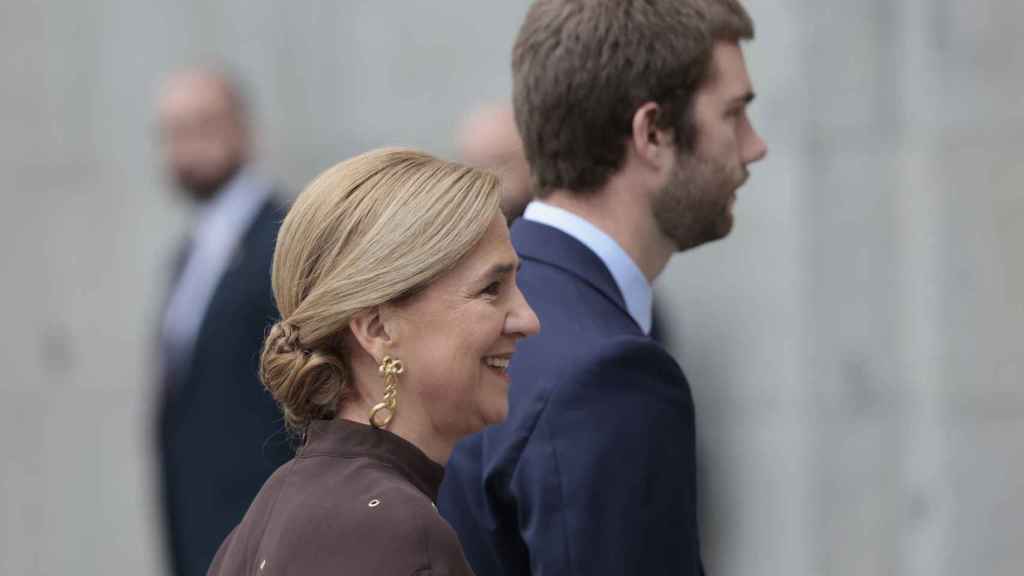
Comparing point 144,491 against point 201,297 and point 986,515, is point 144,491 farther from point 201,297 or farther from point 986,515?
point 986,515

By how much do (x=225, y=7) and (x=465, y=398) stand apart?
15.0 ft

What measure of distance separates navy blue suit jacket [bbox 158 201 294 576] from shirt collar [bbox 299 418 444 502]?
254 centimetres

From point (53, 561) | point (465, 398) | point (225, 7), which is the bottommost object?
point (53, 561)

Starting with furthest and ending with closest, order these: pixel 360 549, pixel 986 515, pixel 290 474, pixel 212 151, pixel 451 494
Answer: pixel 212 151
pixel 986 515
pixel 451 494
pixel 290 474
pixel 360 549

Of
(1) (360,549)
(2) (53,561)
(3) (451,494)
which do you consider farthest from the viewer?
(2) (53,561)

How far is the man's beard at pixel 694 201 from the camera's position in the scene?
3.22 metres

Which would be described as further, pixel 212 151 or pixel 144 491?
pixel 144 491

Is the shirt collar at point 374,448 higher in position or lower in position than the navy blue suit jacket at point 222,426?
higher

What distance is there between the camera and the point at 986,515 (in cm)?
509

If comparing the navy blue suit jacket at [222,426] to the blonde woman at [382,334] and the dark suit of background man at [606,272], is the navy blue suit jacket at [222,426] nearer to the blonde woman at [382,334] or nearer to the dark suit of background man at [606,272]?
the dark suit of background man at [606,272]

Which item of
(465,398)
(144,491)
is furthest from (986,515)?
(144,491)

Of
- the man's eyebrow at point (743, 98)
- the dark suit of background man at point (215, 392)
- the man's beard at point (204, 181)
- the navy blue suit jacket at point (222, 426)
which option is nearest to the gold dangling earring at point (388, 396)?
→ the man's eyebrow at point (743, 98)

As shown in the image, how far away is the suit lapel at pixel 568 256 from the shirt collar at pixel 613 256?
0.05 feet

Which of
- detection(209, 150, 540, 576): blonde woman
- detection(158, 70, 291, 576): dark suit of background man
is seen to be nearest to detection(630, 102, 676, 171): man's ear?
detection(209, 150, 540, 576): blonde woman
